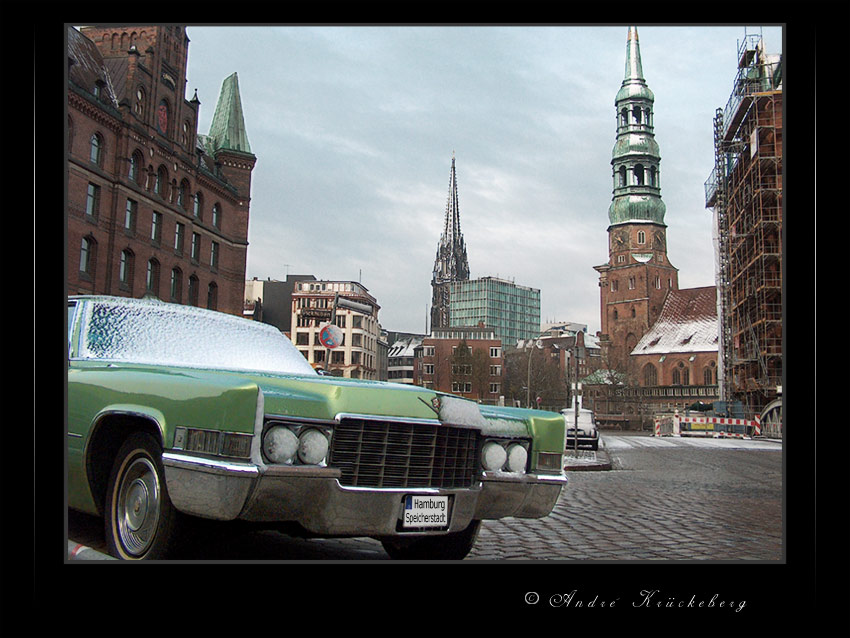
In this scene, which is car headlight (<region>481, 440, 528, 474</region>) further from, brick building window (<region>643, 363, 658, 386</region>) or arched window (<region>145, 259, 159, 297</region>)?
brick building window (<region>643, 363, 658, 386</region>)

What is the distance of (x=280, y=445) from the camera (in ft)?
10.9

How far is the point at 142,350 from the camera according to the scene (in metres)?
4.51

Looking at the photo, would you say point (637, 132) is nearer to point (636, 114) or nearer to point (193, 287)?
point (636, 114)

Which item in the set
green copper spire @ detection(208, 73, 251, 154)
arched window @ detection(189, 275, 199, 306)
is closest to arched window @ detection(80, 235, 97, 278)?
green copper spire @ detection(208, 73, 251, 154)

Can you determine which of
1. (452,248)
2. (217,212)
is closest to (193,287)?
(217,212)

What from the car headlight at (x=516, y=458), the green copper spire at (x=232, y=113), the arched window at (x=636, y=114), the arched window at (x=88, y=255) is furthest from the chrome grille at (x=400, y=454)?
the arched window at (x=88, y=255)

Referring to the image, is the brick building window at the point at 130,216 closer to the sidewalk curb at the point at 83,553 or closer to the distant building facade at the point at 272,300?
the distant building facade at the point at 272,300

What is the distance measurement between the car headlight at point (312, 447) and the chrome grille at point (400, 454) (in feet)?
0.16

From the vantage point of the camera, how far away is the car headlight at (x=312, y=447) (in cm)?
338

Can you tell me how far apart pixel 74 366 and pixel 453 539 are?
229 cm

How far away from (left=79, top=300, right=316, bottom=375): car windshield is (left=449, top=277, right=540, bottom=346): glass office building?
1605 millimetres
